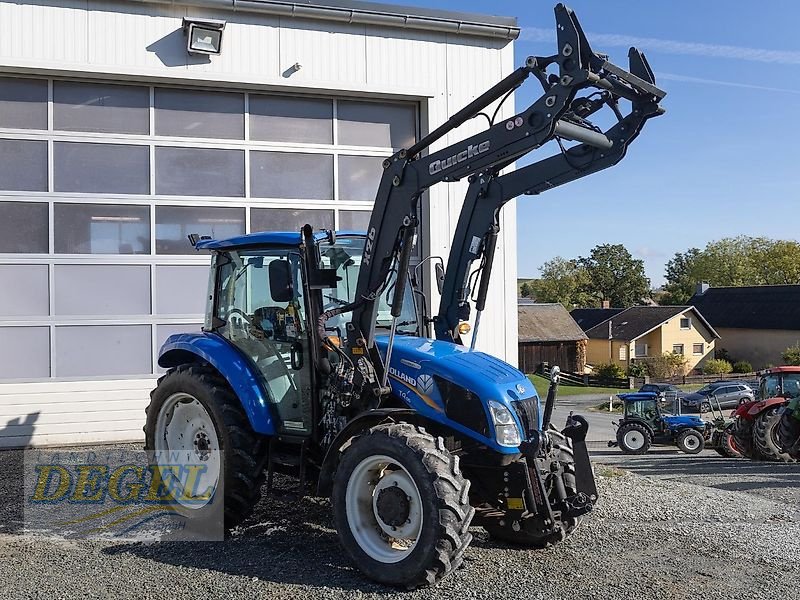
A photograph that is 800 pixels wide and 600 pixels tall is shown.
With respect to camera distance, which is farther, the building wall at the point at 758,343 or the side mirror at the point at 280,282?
the building wall at the point at 758,343

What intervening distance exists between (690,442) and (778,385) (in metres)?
3.91

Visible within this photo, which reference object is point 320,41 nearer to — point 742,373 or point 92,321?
point 92,321

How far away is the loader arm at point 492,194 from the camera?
5.91 metres

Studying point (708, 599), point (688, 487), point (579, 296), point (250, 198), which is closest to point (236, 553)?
point (708, 599)

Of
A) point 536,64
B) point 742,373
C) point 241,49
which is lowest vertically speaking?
point 742,373

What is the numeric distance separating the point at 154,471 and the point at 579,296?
79.9 meters

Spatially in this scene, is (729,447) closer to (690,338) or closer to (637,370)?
(637,370)

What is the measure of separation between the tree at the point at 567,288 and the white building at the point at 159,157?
239 ft

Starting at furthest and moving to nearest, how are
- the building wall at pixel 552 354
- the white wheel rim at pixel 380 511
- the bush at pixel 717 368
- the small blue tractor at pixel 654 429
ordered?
the building wall at pixel 552 354
the bush at pixel 717 368
the small blue tractor at pixel 654 429
the white wheel rim at pixel 380 511

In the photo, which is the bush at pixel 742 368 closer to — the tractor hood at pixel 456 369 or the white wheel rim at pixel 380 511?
the tractor hood at pixel 456 369

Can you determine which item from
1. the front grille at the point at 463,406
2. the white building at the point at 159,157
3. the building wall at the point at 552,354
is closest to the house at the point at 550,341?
the building wall at the point at 552,354

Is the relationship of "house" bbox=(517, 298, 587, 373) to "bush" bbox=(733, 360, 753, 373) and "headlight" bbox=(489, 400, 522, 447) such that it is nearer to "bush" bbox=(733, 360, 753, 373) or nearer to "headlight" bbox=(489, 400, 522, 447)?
"bush" bbox=(733, 360, 753, 373)

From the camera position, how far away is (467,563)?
5699 millimetres

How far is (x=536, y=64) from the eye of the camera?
5512mm
